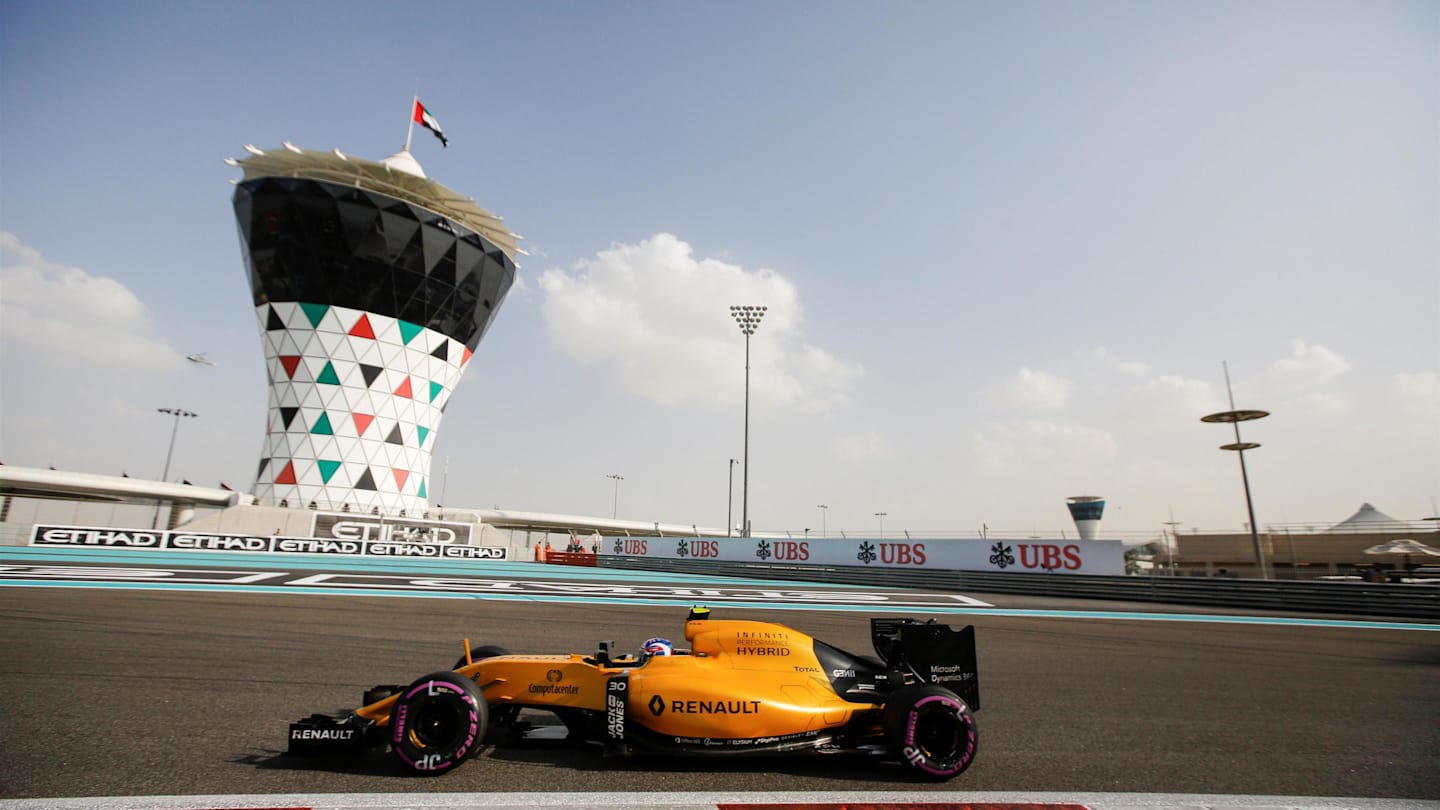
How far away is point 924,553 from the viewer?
76.1 feet

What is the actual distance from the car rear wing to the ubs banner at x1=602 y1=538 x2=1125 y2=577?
18.1 metres

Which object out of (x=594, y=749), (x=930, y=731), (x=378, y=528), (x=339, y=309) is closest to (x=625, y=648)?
(x=594, y=749)

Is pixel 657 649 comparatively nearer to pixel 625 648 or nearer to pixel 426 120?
pixel 625 648

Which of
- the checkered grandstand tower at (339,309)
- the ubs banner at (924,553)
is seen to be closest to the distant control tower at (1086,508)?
the ubs banner at (924,553)

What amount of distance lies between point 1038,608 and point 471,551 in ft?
109

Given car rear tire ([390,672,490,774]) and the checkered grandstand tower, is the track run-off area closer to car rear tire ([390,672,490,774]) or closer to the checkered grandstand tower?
car rear tire ([390,672,490,774])

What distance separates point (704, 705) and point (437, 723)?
1.40 m

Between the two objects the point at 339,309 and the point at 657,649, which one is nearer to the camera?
the point at 657,649

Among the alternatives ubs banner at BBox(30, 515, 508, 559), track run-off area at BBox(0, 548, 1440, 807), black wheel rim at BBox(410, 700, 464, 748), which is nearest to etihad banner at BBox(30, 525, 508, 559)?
ubs banner at BBox(30, 515, 508, 559)

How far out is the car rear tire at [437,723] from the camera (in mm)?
3258

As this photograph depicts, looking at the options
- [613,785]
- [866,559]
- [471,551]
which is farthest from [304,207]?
[613,785]

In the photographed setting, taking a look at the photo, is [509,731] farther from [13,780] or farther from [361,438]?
[361,438]

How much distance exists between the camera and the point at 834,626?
1024 cm

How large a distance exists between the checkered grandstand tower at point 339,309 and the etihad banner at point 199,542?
40.6 ft
